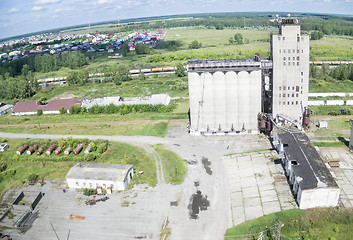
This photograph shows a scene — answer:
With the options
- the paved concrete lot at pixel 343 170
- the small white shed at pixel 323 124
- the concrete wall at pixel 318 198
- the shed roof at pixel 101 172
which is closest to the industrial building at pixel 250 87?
the small white shed at pixel 323 124

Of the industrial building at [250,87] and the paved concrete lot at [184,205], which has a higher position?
the industrial building at [250,87]

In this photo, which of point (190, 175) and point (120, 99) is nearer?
point (190, 175)

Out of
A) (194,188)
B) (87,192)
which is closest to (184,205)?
(194,188)

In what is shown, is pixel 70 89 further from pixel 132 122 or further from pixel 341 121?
pixel 341 121

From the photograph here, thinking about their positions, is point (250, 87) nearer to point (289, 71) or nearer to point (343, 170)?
point (289, 71)

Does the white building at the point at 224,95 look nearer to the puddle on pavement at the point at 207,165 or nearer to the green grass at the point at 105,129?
the green grass at the point at 105,129

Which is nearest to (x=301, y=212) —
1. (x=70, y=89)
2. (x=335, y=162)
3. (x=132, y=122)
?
(x=335, y=162)

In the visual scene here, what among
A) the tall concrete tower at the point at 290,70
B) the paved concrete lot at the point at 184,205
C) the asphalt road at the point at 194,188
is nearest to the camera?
the asphalt road at the point at 194,188
